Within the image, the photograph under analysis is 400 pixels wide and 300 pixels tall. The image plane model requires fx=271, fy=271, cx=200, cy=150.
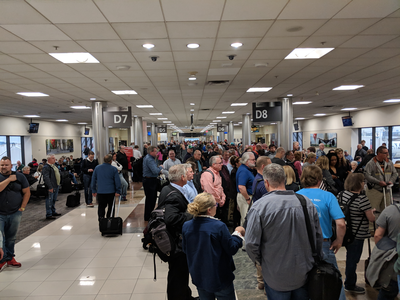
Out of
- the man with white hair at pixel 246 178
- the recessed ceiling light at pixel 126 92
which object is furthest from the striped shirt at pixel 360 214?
the recessed ceiling light at pixel 126 92

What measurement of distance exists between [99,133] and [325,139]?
17969 millimetres

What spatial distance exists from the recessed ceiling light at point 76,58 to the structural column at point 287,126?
774 centimetres

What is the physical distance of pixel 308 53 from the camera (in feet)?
17.9

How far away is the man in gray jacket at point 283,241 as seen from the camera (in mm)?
1938

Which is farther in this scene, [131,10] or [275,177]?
[131,10]

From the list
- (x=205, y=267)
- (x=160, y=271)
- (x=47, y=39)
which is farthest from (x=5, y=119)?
(x=205, y=267)

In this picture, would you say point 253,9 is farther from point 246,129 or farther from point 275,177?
point 246,129

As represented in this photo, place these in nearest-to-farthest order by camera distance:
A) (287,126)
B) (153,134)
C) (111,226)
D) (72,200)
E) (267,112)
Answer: (111,226)
(72,200)
(267,112)
(287,126)
(153,134)

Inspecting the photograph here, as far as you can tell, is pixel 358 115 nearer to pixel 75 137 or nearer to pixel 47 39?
pixel 47 39

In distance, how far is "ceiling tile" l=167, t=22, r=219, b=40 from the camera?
382 cm

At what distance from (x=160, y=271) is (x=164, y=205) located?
178 cm

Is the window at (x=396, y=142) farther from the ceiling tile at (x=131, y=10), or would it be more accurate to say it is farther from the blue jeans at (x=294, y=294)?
the blue jeans at (x=294, y=294)

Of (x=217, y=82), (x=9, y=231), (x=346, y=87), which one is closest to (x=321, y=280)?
(x=9, y=231)

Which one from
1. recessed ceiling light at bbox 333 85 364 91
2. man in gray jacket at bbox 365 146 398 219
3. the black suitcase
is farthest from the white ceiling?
the black suitcase
